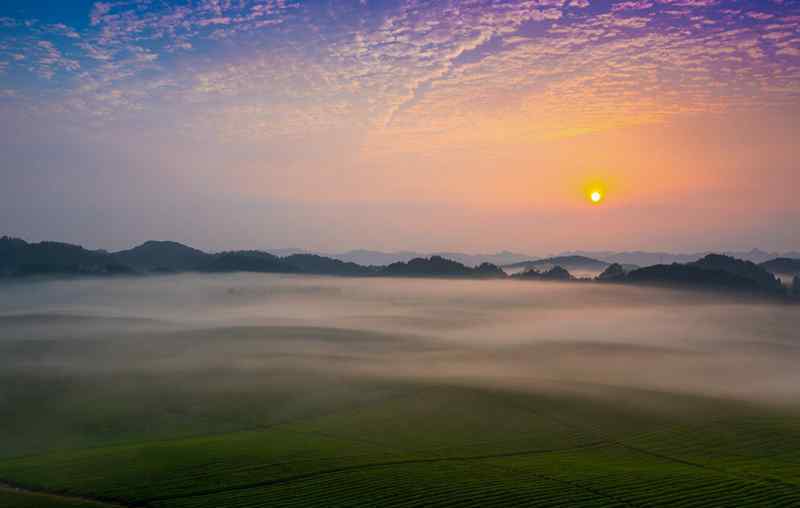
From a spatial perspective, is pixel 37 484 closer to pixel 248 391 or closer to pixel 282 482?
pixel 282 482

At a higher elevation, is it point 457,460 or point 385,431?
point 457,460

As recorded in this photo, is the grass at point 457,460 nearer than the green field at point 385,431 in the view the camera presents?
Yes

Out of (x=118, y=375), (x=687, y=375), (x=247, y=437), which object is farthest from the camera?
(x=687, y=375)

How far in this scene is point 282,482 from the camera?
125ft

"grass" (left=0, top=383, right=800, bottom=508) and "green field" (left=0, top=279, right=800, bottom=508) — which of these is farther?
"green field" (left=0, top=279, right=800, bottom=508)

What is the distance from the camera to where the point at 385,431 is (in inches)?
2223

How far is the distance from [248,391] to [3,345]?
8951cm

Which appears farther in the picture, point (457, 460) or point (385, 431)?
point (385, 431)

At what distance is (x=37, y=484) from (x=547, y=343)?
5595 inches

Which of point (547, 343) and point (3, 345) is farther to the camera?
point (547, 343)

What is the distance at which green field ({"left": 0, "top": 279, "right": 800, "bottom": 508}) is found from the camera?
36.4 metres

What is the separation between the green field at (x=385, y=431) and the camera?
120ft

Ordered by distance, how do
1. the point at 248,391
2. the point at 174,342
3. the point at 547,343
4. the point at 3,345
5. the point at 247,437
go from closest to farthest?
the point at 247,437 → the point at 248,391 → the point at 3,345 → the point at 174,342 → the point at 547,343

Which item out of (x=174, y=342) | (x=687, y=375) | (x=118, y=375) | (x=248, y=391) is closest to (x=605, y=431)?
(x=248, y=391)
